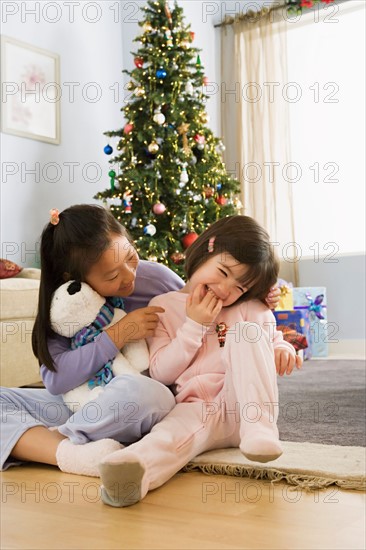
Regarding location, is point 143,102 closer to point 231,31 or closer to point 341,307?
point 231,31

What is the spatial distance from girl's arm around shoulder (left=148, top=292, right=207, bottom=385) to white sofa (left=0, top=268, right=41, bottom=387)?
1480 mm

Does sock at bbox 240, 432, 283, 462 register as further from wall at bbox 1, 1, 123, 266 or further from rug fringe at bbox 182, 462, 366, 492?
wall at bbox 1, 1, 123, 266

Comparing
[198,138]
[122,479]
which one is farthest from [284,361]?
[198,138]

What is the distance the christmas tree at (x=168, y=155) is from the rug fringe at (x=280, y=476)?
2554mm

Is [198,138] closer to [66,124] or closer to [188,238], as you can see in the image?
[188,238]

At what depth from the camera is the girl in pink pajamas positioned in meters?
1.48

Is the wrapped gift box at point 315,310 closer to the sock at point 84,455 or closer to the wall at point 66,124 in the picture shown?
the wall at point 66,124

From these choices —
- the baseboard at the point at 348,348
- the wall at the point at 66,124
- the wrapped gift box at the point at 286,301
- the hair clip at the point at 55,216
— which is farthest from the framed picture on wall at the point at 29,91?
the hair clip at the point at 55,216

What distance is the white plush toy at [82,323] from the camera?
1.74m

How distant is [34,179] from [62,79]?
73cm

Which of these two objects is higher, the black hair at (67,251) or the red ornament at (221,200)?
the red ornament at (221,200)

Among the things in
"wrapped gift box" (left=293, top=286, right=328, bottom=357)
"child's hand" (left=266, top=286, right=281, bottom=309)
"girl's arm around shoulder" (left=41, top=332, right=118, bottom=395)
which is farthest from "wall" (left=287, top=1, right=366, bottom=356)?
"girl's arm around shoulder" (left=41, top=332, right=118, bottom=395)

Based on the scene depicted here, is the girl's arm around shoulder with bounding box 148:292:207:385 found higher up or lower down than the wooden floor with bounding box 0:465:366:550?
higher up

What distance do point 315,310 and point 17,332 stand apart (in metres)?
2.17
